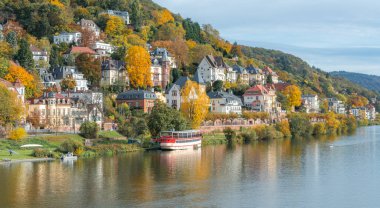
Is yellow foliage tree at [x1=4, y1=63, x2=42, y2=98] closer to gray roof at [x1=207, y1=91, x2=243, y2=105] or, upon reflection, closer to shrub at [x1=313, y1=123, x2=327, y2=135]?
gray roof at [x1=207, y1=91, x2=243, y2=105]

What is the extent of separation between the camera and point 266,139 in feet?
284

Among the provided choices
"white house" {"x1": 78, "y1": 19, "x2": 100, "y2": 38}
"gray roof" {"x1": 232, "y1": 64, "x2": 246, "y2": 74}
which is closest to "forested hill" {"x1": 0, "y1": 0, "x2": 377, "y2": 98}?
"white house" {"x1": 78, "y1": 19, "x2": 100, "y2": 38}

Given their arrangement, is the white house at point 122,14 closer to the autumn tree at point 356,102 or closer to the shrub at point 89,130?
the shrub at point 89,130

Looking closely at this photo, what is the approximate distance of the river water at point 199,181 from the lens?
3975cm

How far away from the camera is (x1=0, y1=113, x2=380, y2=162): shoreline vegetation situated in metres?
59.2

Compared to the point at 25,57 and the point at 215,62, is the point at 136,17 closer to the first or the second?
the point at 215,62

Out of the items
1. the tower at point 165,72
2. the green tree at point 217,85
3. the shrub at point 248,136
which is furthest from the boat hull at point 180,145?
the green tree at point 217,85

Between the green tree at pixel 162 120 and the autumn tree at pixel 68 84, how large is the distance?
1665 cm

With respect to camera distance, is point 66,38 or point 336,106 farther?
point 336,106

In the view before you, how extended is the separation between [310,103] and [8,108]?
79.8 m

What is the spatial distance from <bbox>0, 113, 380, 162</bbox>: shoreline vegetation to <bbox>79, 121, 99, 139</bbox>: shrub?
54cm

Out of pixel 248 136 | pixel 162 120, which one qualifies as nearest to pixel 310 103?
pixel 248 136

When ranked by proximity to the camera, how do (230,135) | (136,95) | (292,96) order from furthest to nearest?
(292,96)
(136,95)
(230,135)

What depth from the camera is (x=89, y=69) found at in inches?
3516
